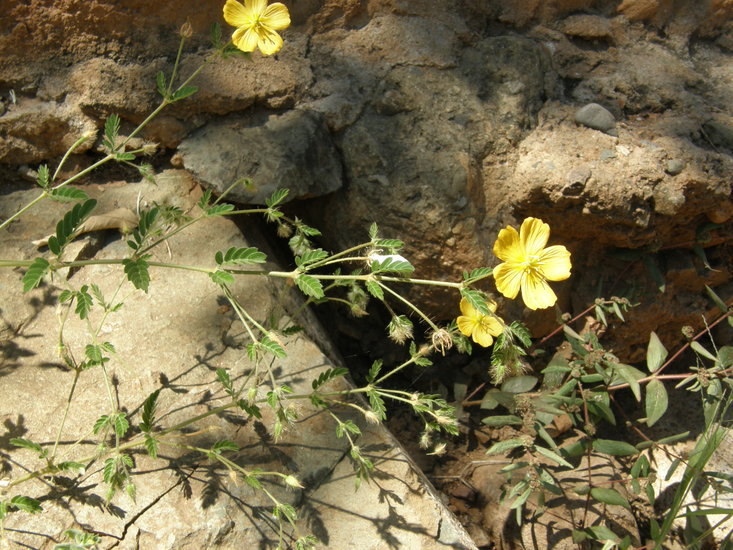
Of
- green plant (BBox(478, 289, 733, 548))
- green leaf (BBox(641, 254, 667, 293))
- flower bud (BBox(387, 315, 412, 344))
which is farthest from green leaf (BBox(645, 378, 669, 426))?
flower bud (BBox(387, 315, 412, 344))

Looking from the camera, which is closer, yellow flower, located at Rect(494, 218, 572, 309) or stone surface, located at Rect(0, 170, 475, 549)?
stone surface, located at Rect(0, 170, 475, 549)

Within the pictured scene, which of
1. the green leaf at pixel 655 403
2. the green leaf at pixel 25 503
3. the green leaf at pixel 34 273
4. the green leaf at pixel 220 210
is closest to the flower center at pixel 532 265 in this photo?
the green leaf at pixel 655 403

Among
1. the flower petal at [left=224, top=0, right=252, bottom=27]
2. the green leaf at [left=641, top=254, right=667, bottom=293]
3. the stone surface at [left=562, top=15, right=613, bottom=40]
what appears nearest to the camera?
the flower petal at [left=224, top=0, right=252, bottom=27]

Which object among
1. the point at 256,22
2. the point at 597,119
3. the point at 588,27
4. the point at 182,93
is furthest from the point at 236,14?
the point at 588,27

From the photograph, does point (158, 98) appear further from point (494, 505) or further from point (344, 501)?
point (494, 505)

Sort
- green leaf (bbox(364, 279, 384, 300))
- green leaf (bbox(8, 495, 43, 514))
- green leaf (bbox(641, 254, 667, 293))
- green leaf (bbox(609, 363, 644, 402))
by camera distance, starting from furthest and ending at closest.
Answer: green leaf (bbox(641, 254, 667, 293)), green leaf (bbox(609, 363, 644, 402)), green leaf (bbox(364, 279, 384, 300)), green leaf (bbox(8, 495, 43, 514))

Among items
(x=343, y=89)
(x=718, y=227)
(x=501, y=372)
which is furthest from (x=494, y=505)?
(x=343, y=89)

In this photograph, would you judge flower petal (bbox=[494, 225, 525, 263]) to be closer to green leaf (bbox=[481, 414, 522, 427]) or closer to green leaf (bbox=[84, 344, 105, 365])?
green leaf (bbox=[481, 414, 522, 427])
